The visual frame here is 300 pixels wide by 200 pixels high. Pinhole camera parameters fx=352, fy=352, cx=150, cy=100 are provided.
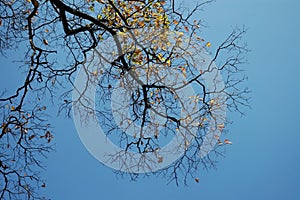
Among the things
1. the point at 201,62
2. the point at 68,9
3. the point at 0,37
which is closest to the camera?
the point at 68,9

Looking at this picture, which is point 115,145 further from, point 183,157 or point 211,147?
point 211,147

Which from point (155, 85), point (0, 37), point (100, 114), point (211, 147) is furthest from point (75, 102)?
point (211, 147)

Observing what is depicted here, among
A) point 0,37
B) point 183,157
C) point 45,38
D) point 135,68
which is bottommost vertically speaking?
point 183,157

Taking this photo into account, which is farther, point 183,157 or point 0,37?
point 0,37

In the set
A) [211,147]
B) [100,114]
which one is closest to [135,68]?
[100,114]

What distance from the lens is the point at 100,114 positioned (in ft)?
11.7

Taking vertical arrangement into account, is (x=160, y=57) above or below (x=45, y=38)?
below

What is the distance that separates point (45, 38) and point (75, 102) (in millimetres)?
753

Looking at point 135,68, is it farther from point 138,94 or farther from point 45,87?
point 45,87

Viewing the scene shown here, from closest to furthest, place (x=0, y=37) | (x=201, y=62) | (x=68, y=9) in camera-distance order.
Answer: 1. (x=68, y=9)
2. (x=201, y=62)
3. (x=0, y=37)

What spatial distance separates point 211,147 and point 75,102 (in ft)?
4.85

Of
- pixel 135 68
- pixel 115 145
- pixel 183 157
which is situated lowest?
pixel 183 157

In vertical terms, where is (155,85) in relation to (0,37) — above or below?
below

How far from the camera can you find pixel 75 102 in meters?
3.64
